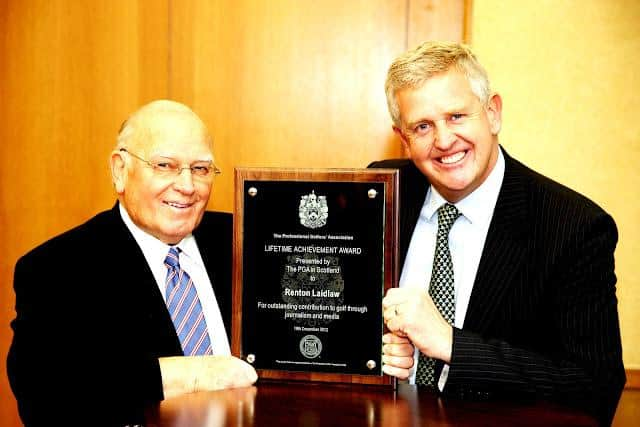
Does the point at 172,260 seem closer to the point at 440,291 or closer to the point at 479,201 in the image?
the point at 440,291

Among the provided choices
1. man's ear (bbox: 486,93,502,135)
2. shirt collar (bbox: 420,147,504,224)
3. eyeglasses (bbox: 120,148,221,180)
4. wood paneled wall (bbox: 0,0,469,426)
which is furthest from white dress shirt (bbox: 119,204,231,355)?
wood paneled wall (bbox: 0,0,469,426)

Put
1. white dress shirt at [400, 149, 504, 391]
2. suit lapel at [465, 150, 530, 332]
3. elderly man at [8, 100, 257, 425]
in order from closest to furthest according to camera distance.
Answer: elderly man at [8, 100, 257, 425]
suit lapel at [465, 150, 530, 332]
white dress shirt at [400, 149, 504, 391]

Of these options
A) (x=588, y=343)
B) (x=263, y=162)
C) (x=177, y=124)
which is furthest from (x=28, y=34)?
(x=588, y=343)

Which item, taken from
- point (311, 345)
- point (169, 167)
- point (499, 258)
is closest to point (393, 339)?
point (311, 345)

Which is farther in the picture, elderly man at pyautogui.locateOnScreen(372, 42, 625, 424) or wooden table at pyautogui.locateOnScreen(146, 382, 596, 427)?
elderly man at pyautogui.locateOnScreen(372, 42, 625, 424)

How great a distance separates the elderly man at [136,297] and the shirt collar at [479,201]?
26.4 inches

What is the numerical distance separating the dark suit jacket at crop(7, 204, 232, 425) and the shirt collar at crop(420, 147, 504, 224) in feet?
2.23

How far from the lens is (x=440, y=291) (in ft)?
7.07

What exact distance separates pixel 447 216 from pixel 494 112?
349mm

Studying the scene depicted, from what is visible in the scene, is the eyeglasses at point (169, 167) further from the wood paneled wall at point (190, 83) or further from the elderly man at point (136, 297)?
the wood paneled wall at point (190, 83)

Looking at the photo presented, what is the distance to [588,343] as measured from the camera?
1.99m

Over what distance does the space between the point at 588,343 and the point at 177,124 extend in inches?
51.9

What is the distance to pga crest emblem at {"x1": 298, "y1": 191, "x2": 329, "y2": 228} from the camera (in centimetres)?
188

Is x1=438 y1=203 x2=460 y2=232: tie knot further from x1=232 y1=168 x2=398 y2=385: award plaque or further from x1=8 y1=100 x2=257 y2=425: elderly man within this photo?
x1=8 y1=100 x2=257 y2=425: elderly man
